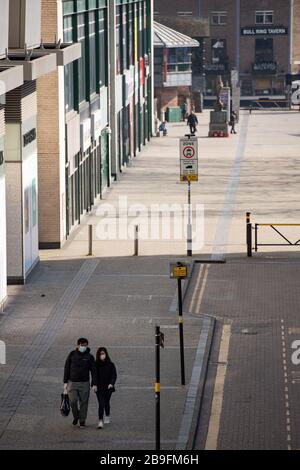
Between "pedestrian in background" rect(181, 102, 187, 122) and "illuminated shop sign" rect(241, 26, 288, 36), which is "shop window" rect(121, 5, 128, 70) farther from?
"illuminated shop sign" rect(241, 26, 288, 36)

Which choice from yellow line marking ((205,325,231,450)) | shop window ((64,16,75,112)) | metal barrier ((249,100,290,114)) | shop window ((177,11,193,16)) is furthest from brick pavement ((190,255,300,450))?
shop window ((177,11,193,16))

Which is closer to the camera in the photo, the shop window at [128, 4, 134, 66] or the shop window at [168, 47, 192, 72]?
the shop window at [128, 4, 134, 66]

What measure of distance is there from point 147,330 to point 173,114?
7081cm

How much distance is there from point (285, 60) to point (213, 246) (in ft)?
301

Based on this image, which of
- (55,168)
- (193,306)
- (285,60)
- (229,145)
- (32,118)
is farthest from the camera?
(285,60)

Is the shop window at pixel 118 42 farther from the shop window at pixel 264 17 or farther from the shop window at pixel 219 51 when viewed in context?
the shop window at pixel 264 17

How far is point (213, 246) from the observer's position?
47.1 metres

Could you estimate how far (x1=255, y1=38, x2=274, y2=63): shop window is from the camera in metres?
137

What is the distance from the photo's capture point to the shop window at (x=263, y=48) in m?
137

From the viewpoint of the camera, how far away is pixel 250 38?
13688 cm

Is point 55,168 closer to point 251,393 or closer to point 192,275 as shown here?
point 192,275

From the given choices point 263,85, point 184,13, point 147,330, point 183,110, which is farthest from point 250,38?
point 147,330

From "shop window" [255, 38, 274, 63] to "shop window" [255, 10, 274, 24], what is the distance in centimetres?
170
